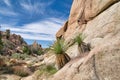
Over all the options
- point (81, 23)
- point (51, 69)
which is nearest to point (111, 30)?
point (51, 69)

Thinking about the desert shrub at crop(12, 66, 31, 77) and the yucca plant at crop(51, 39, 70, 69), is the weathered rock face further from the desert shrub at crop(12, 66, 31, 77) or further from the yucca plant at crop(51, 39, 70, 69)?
the desert shrub at crop(12, 66, 31, 77)

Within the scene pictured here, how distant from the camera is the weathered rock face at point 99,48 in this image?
11141mm

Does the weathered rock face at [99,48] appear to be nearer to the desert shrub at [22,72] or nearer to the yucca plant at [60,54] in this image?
the yucca plant at [60,54]

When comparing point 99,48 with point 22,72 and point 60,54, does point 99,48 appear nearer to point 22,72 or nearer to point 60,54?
point 60,54

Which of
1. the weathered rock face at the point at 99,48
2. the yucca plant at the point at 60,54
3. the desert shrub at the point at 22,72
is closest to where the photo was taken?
the weathered rock face at the point at 99,48

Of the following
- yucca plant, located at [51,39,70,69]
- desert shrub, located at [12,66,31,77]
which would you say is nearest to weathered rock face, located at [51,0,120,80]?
yucca plant, located at [51,39,70,69]

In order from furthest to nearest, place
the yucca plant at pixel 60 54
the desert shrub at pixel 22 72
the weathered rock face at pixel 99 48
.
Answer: the desert shrub at pixel 22 72 → the yucca plant at pixel 60 54 → the weathered rock face at pixel 99 48

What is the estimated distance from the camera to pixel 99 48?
11.9 m

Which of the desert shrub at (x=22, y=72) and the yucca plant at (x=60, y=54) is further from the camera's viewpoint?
the desert shrub at (x=22, y=72)

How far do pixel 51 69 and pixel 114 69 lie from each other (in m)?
6.81

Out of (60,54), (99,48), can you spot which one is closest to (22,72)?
(60,54)

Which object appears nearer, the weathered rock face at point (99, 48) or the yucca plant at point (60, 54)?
the weathered rock face at point (99, 48)

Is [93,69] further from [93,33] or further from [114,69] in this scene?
[93,33]

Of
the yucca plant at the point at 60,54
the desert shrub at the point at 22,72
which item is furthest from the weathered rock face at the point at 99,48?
the desert shrub at the point at 22,72
